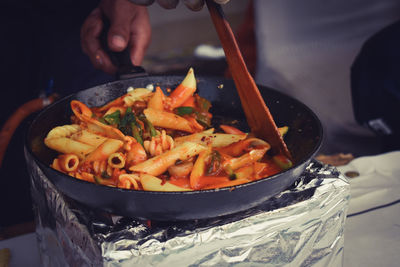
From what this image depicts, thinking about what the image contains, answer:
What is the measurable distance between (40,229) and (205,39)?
188 inches

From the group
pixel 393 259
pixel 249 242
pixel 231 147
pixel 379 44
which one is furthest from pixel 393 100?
pixel 249 242

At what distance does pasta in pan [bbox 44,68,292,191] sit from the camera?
1.07 meters

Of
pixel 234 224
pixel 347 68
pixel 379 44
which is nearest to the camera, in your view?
pixel 234 224

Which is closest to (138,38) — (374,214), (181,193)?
(181,193)

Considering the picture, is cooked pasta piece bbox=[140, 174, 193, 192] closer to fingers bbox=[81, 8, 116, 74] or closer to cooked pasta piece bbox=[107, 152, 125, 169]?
cooked pasta piece bbox=[107, 152, 125, 169]

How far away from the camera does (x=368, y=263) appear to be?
4.39ft

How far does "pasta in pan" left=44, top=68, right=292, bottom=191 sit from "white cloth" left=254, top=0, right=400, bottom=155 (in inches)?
82.7

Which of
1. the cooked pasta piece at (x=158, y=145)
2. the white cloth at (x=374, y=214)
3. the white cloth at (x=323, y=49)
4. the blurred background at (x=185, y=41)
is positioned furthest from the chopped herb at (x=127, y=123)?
the blurred background at (x=185, y=41)

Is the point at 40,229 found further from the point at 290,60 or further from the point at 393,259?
the point at 290,60

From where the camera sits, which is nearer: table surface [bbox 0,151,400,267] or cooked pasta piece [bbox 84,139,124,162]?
cooked pasta piece [bbox 84,139,124,162]

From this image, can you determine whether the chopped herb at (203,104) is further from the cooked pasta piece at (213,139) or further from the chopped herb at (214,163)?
the chopped herb at (214,163)

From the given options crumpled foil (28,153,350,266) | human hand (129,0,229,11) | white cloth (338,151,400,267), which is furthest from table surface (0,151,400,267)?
human hand (129,0,229,11)

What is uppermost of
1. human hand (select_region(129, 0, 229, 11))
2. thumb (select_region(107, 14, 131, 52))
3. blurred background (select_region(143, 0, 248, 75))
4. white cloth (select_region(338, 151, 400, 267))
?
human hand (select_region(129, 0, 229, 11))

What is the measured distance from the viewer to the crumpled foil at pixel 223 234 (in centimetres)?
94
